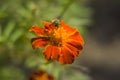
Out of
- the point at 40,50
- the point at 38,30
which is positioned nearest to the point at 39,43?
the point at 38,30

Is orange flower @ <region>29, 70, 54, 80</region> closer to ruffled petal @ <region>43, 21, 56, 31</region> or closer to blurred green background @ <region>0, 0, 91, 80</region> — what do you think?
blurred green background @ <region>0, 0, 91, 80</region>

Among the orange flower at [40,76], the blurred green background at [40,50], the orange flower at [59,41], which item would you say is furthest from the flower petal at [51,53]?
the orange flower at [40,76]

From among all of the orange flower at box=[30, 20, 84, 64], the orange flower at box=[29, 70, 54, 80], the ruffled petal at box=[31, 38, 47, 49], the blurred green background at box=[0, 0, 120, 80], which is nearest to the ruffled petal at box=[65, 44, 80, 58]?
the orange flower at box=[30, 20, 84, 64]

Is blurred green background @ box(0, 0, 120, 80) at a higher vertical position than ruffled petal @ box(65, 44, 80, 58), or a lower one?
higher

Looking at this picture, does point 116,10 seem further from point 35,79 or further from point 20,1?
point 35,79

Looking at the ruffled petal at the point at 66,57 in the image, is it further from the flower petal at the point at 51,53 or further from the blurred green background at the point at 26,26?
the blurred green background at the point at 26,26
